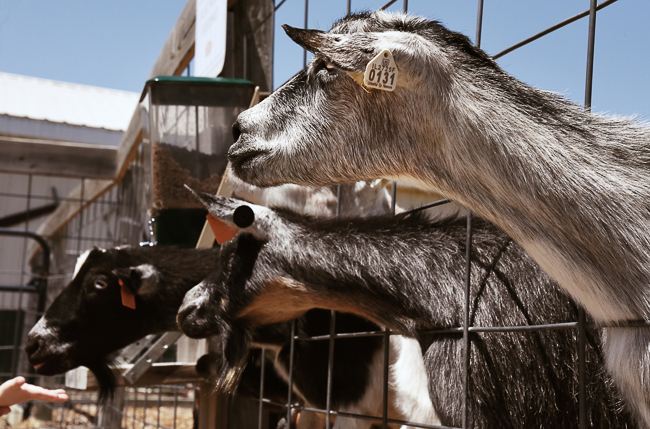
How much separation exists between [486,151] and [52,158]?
3.42 metres

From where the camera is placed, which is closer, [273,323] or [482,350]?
[482,350]

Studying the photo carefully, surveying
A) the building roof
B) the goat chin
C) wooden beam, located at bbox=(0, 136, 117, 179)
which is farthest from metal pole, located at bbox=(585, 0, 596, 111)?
the building roof

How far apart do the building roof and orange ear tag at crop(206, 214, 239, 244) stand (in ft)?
20.3

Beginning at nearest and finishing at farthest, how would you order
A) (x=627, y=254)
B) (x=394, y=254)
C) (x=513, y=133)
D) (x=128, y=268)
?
(x=627, y=254) → (x=513, y=133) → (x=394, y=254) → (x=128, y=268)

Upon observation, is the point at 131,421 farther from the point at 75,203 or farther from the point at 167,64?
the point at 167,64

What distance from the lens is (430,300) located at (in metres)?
1.48

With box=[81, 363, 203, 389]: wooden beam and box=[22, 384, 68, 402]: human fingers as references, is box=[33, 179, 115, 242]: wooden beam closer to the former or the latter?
box=[81, 363, 203, 389]: wooden beam

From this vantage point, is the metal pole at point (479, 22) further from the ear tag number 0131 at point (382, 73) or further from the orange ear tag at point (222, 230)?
the orange ear tag at point (222, 230)

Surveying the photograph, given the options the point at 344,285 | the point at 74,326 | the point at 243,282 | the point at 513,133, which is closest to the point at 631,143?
the point at 513,133

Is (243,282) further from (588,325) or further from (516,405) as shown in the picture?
(588,325)

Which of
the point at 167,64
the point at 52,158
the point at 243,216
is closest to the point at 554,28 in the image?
the point at 243,216

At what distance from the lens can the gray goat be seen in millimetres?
926

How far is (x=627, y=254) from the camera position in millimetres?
912

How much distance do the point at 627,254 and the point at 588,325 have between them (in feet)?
0.59
